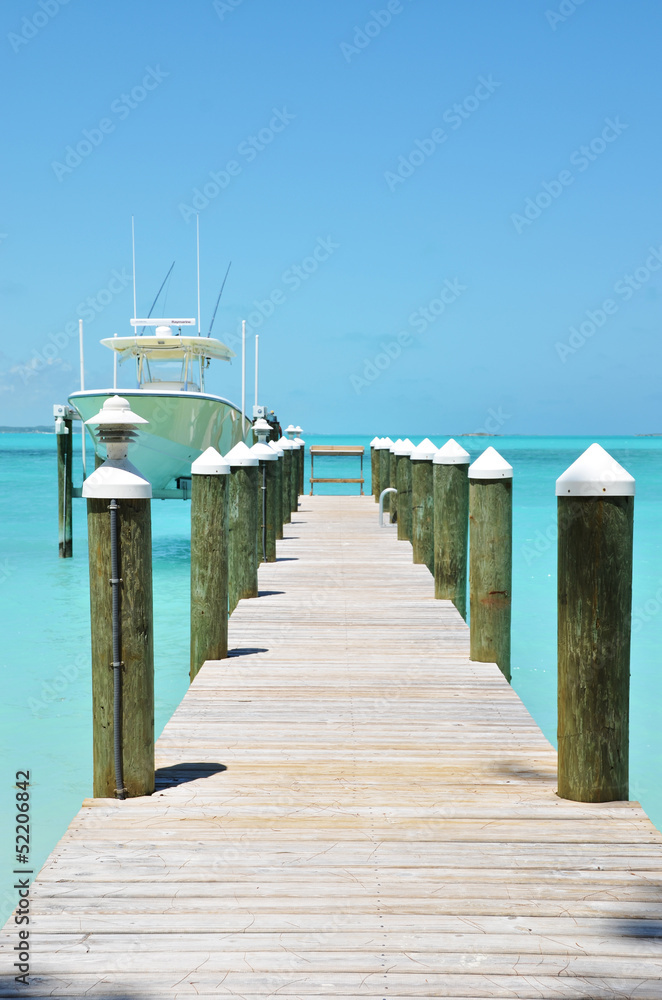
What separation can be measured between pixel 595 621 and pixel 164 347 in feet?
58.1

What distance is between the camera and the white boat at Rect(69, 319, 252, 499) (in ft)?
60.7

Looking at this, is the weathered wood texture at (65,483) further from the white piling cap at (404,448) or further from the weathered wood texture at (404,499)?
the weathered wood texture at (404,499)

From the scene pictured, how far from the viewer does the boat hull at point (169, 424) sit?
1838cm

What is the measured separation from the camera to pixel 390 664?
20.6ft

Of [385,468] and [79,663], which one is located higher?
[385,468]

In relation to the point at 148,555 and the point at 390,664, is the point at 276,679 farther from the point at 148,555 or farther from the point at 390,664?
the point at 148,555

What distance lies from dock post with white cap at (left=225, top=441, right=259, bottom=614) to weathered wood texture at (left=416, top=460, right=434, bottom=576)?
7.42 feet

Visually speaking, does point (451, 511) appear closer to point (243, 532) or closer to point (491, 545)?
point (243, 532)

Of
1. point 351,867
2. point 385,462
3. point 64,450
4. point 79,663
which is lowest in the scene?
point 79,663

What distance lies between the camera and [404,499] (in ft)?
42.7

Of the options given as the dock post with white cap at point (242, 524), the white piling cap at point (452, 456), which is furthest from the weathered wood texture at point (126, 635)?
the white piling cap at point (452, 456)

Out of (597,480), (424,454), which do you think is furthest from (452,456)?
(597,480)

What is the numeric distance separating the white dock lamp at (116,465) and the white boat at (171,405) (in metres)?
14.2

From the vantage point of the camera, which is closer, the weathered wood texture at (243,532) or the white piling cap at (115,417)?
the white piling cap at (115,417)
